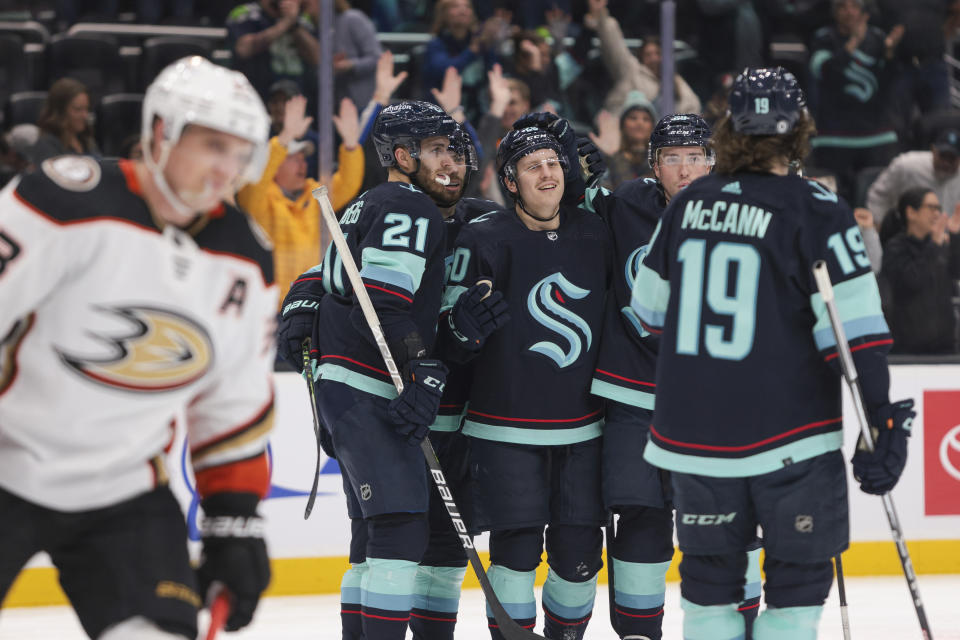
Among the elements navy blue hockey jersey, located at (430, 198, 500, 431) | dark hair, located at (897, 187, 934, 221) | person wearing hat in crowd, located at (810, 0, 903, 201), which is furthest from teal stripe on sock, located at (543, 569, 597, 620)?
person wearing hat in crowd, located at (810, 0, 903, 201)

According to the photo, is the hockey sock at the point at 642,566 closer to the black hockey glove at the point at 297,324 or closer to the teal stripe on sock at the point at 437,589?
the teal stripe on sock at the point at 437,589

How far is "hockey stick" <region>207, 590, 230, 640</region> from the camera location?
2.00m

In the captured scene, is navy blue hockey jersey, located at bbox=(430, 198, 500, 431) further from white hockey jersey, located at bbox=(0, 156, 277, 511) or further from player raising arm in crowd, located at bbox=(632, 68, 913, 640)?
white hockey jersey, located at bbox=(0, 156, 277, 511)

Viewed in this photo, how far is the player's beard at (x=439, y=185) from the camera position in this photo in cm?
332

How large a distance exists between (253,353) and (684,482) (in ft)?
3.21

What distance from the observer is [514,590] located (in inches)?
129

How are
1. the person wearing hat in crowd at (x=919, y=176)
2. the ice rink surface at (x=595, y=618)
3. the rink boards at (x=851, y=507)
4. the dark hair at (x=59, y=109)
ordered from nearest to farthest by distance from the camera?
the ice rink surface at (x=595, y=618) < the rink boards at (x=851, y=507) < the dark hair at (x=59, y=109) < the person wearing hat in crowd at (x=919, y=176)

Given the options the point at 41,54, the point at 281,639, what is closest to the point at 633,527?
the point at 281,639

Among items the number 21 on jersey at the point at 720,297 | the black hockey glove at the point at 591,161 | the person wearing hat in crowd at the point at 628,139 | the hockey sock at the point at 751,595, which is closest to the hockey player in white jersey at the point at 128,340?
the number 21 on jersey at the point at 720,297

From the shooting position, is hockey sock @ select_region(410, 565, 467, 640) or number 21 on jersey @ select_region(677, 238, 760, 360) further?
hockey sock @ select_region(410, 565, 467, 640)

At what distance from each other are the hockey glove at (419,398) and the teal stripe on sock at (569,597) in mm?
574

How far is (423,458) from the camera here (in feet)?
10.5

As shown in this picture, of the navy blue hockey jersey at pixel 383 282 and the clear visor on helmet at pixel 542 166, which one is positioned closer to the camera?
the navy blue hockey jersey at pixel 383 282

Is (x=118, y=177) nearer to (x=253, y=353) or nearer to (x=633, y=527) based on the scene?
(x=253, y=353)
